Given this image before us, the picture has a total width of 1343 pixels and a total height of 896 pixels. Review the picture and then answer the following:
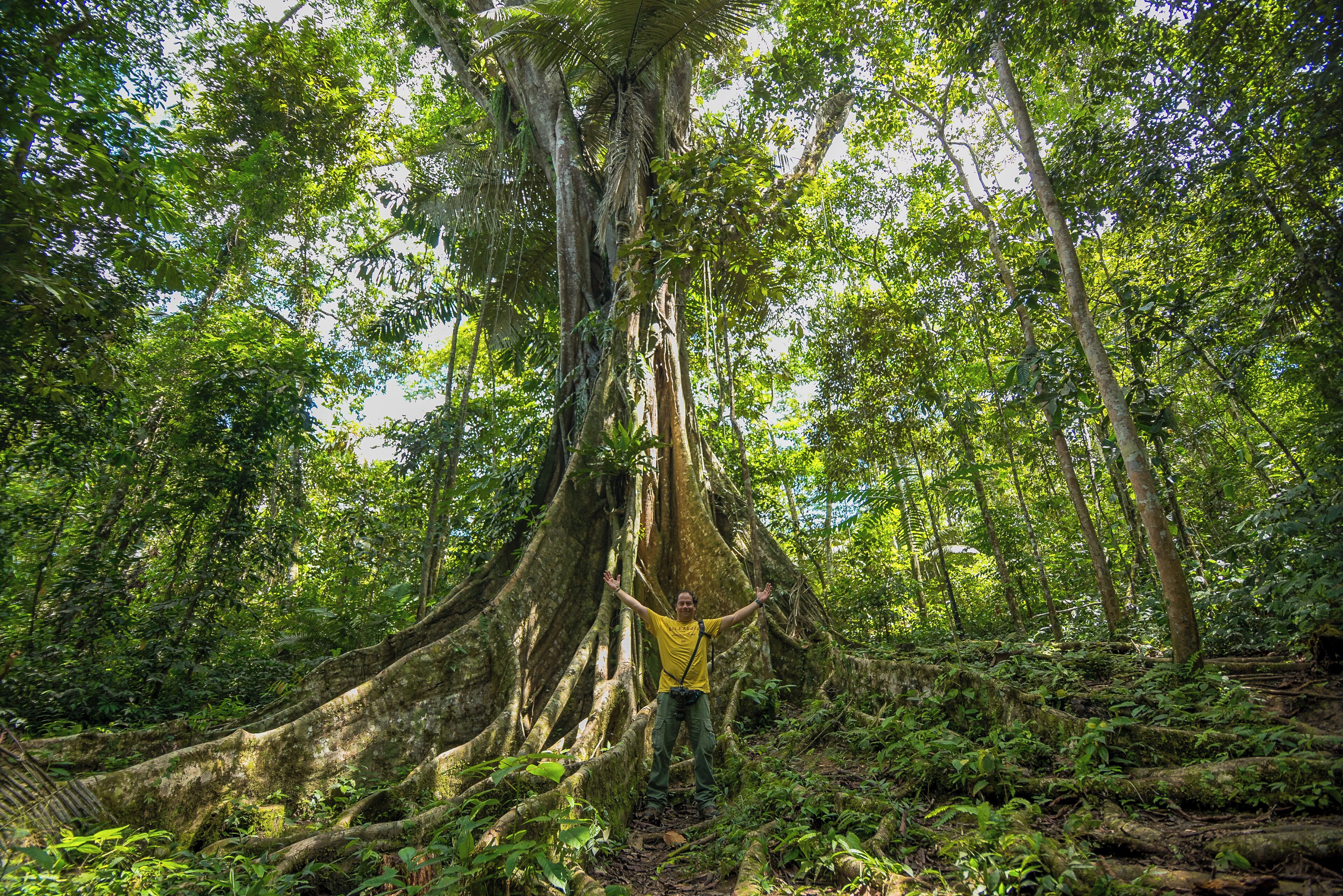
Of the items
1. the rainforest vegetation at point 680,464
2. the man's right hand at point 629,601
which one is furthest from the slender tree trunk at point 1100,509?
the man's right hand at point 629,601

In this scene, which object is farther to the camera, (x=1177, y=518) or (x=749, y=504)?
(x=1177, y=518)

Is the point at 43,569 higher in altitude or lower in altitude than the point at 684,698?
higher

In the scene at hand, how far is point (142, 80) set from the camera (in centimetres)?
694

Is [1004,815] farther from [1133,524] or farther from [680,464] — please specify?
[1133,524]

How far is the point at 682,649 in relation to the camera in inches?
158

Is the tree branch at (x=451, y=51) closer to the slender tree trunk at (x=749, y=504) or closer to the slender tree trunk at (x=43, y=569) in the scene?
the slender tree trunk at (x=749, y=504)

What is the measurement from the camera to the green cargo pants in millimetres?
3758

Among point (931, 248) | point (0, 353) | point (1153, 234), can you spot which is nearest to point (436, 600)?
point (0, 353)

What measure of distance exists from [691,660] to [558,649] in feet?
6.79

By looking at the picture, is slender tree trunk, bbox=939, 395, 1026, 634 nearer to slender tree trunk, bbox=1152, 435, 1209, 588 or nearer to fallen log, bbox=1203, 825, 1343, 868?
slender tree trunk, bbox=1152, 435, 1209, 588

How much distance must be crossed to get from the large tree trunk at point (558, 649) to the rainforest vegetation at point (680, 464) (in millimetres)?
38

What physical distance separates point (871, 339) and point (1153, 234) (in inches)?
154

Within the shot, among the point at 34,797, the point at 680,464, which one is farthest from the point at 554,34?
the point at 34,797

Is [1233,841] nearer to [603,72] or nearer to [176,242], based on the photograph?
[603,72]
